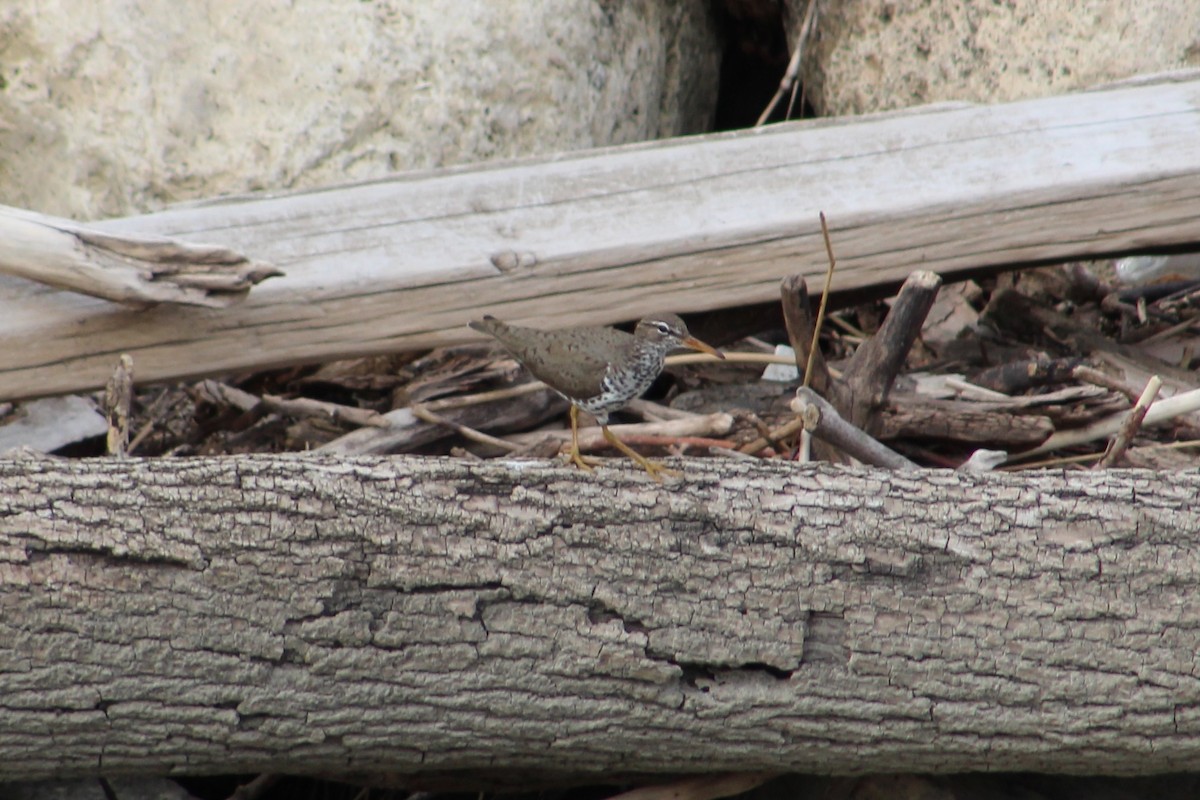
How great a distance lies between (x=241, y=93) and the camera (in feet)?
16.1

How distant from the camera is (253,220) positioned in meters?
4.33

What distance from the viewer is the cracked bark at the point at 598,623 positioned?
113 inches

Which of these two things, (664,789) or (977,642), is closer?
(977,642)

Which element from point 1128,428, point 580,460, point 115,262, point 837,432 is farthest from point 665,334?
point 115,262

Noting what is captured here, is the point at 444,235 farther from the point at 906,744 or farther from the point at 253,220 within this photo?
the point at 906,744

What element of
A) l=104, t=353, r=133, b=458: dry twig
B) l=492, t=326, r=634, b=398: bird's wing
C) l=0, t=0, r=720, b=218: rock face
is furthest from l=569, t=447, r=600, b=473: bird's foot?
l=0, t=0, r=720, b=218: rock face

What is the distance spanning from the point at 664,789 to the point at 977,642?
104cm

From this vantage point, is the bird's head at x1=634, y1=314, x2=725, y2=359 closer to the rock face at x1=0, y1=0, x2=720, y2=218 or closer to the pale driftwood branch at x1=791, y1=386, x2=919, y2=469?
the pale driftwood branch at x1=791, y1=386, x2=919, y2=469

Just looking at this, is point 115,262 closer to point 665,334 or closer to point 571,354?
point 571,354

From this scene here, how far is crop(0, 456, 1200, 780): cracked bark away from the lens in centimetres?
286

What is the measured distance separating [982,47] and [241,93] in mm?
3341

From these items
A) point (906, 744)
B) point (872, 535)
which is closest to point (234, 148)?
point (872, 535)

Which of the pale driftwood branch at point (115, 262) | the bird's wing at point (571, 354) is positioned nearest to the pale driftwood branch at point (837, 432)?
the bird's wing at point (571, 354)

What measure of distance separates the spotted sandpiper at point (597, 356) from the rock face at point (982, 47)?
239 cm
